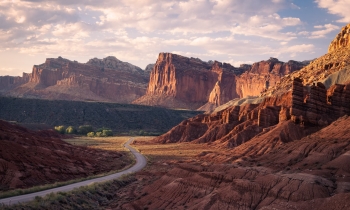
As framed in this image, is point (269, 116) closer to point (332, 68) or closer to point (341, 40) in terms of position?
point (332, 68)

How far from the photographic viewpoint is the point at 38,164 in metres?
46.5

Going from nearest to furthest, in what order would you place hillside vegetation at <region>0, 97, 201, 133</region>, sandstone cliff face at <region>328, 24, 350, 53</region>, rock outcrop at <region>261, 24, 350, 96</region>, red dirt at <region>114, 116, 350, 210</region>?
1. red dirt at <region>114, 116, 350, 210</region>
2. rock outcrop at <region>261, 24, 350, 96</region>
3. sandstone cliff face at <region>328, 24, 350, 53</region>
4. hillside vegetation at <region>0, 97, 201, 133</region>

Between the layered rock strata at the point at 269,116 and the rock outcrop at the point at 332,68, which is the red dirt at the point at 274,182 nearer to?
the layered rock strata at the point at 269,116

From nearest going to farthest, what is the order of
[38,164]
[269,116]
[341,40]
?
[38,164] < [269,116] < [341,40]

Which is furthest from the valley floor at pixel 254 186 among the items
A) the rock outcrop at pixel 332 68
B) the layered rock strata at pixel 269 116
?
the rock outcrop at pixel 332 68

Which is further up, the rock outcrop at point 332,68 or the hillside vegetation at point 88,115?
the rock outcrop at point 332,68

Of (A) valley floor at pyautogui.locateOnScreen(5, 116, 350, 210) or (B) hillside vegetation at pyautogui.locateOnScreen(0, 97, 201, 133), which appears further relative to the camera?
(B) hillside vegetation at pyautogui.locateOnScreen(0, 97, 201, 133)

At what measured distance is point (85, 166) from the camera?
55.1 meters

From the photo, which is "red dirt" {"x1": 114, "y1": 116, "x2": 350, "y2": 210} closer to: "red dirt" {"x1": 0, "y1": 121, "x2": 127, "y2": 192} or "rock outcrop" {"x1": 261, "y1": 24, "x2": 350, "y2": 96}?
"red dirt" {"x1": 0, "y1": 121, "x2": 127, "y2": 192}

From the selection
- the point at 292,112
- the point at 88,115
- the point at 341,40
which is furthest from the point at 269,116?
the point at 88,115

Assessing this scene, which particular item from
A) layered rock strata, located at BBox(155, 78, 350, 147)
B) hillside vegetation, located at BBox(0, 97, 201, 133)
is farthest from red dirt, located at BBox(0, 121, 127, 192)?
hillside vegetation, located at BBox(0, 97, 201, 133)

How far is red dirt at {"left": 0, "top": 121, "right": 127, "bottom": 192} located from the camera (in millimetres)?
40344

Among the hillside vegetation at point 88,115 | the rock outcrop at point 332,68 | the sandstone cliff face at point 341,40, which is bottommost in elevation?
the hillside vegetation at point 88,115

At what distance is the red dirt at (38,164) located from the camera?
4034cm
